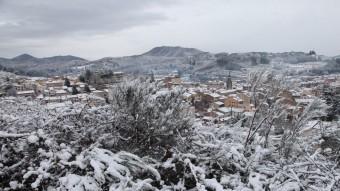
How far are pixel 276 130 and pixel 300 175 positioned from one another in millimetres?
1530

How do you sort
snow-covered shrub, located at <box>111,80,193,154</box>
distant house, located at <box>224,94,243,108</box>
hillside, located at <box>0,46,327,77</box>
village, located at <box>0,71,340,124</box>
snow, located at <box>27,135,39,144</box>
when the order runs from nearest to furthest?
snow, located at <box>27,135,39,144</box> < snow-covered shrub, located at <box>111,80,193,154</box> < village, located at <box>0,71,340,124</box> < distant house, located at <box>224,94,243,108</box> < hillside, located at <box>0,46,327,77</box>

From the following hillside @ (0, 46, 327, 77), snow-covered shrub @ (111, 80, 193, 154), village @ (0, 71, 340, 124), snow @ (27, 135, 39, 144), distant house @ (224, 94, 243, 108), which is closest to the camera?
snow @ (27, 135, 39, 144)

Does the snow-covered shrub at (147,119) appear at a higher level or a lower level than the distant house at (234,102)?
higher

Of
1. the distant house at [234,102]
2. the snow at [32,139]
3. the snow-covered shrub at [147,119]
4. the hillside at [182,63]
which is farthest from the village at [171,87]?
the hillside at [182,63]

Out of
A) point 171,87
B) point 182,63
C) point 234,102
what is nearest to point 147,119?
point 171,87

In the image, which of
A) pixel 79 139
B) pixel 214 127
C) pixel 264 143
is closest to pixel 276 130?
pixel 264 143

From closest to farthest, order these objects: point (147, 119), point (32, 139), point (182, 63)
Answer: point (32, 139)
point (147, 119)
point (182, 63)

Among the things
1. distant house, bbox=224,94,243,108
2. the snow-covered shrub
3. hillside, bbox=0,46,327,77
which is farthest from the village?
hillside, bbox=0,46,327,77

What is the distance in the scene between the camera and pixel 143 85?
4.20 metres

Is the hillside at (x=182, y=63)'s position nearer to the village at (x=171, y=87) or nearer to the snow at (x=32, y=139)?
the village at (x=171, y=87)

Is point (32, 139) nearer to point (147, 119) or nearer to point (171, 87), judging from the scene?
point (147, 119)

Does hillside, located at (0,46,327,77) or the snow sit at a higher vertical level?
the snow

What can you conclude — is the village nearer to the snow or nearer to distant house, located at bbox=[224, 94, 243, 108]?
distant house, located at bbox=[224, 94, 243, 108]

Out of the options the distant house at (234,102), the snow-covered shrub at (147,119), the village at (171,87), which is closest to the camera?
the snow-covered shrub at (147,119)
